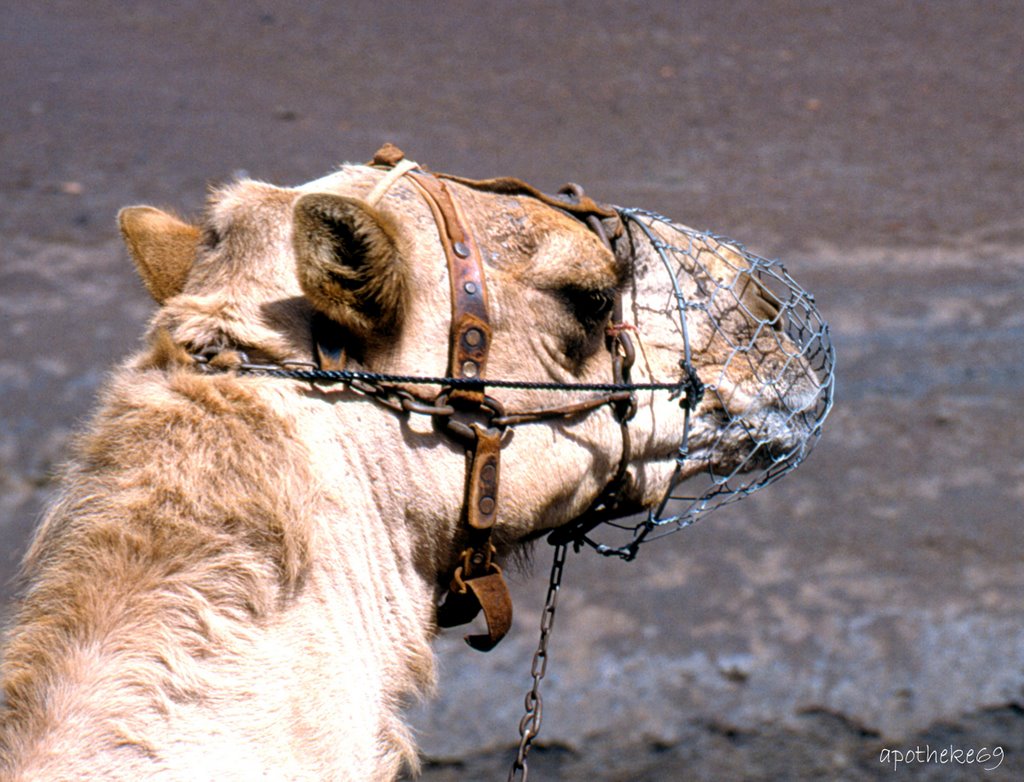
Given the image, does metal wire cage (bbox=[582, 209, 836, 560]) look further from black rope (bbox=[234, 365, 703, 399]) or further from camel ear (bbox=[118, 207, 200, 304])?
camel ear (bbox=[118, 207, 200, 304])

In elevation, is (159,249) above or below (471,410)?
above

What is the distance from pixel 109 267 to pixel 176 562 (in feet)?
19.3

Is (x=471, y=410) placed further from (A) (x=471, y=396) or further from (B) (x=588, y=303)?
(B) (x=588, y=303)

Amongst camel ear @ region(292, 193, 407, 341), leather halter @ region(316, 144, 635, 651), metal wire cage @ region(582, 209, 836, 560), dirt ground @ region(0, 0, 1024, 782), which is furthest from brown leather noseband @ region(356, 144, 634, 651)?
dirt ground @ region(0, 0, 1024, 782)

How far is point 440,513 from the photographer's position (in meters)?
2.02

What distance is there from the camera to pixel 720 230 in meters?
7.66

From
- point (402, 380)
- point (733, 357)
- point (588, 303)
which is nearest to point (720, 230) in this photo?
point (733, 357)

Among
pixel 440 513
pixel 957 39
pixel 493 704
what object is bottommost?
pixel 493 704

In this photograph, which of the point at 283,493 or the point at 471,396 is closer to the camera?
the point at 283,493

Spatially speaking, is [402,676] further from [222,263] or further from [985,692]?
[985,692]

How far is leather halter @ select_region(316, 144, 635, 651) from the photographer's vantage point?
200 centimetres

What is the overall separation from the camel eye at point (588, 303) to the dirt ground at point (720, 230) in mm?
812

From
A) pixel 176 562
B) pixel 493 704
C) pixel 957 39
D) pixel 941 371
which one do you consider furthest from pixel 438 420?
pixel 957 39

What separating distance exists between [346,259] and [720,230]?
19.9ft
